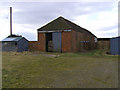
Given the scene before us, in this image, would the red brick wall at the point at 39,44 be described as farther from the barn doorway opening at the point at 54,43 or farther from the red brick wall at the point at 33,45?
the barn doorway opening at the point at 54,43

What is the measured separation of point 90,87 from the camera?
503 centimetres

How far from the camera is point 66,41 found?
78.1 ft

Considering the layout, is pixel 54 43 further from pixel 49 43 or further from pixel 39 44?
pixel 39 44

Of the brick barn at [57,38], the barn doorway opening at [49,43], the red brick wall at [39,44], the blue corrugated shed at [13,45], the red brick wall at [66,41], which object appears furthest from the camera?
the barn doorway opening at [49,43]

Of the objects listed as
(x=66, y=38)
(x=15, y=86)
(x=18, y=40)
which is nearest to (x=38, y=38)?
(x=18, y=40)

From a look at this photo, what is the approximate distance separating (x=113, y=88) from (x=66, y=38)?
19.0 metres

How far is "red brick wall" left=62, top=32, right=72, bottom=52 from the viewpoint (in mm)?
23495

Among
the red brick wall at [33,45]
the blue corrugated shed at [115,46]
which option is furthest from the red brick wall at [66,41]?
the blue corrugated shed at [115,46]

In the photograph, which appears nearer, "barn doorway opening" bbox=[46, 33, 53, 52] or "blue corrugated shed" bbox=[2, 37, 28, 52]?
"blue corrugated shed" bbox=[2, 37, 28, 52]

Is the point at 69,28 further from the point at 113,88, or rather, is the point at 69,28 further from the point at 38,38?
the point at 113,88

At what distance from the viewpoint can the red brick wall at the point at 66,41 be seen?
23495 millimetres

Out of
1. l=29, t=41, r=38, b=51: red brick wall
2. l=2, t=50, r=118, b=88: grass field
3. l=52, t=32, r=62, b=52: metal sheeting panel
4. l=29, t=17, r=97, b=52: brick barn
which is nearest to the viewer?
l=2, t=50, r=118, b=88: grass field

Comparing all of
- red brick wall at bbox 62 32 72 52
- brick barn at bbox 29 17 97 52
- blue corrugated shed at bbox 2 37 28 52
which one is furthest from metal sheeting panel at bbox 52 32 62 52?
blue corrugated shed at bbox 2 37 28 52

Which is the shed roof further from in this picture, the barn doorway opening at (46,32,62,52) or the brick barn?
the barn doorway opening at (46,32,62,52)
